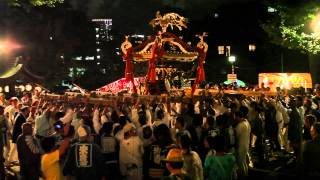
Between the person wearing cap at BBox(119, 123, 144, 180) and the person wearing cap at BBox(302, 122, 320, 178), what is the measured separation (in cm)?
308

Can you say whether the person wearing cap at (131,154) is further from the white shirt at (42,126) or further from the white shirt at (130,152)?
the white shirt at (42,126)

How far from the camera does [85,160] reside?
6441mm

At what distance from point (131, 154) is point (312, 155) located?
3343 mm

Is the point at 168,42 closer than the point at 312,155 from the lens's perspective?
No

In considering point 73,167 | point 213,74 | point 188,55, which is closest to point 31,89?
point 188,55

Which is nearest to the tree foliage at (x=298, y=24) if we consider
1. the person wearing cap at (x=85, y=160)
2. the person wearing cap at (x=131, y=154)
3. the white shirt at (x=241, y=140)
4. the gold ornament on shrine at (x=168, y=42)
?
the gold ornament on shrine at (x=168, y=42)

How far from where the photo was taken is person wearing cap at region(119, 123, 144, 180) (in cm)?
814

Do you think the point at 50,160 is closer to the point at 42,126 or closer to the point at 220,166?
the point at 220,166

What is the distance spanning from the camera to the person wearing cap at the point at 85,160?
6438mm

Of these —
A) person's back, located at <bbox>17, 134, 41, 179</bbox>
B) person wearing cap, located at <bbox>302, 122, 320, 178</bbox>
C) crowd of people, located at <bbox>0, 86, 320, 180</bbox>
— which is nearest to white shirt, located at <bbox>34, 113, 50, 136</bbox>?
crowd of people, located at <bbox>0, 86, 320, 180</bbox>

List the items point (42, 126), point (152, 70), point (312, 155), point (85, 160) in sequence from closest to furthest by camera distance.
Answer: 1. point (85, 160)
2. point (312, 155)
3. point (42, 126)
4. point (152, 70)

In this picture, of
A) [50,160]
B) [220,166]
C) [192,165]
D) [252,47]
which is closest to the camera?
[220,166]

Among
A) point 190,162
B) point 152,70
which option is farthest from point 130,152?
point 152,70

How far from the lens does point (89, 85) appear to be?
131 ft
